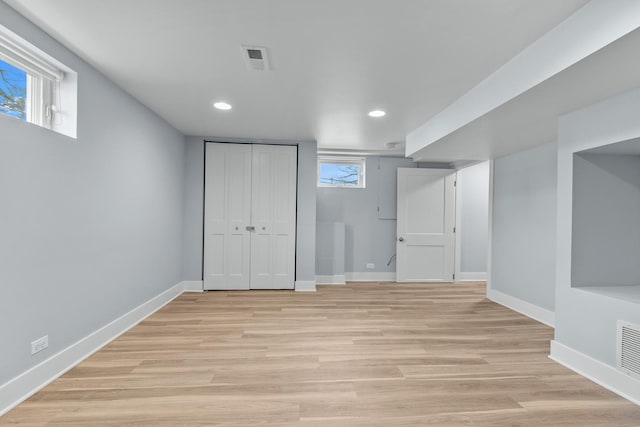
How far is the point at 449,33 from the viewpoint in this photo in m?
2.03

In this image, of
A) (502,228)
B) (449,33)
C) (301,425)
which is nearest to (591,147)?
(449,33)

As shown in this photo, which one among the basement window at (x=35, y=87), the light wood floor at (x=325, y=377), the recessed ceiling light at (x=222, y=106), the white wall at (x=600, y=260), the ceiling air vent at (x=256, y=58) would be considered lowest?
the light wood floor at (x=325, y=377)

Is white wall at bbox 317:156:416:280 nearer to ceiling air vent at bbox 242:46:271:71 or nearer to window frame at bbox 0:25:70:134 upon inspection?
ceiling air vent at bbox 242:46:271:71

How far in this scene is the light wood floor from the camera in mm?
1912

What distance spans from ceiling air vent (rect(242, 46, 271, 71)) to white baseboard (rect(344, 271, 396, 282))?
425 cm

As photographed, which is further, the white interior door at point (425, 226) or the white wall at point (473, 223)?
the white wall at point (473, 223)

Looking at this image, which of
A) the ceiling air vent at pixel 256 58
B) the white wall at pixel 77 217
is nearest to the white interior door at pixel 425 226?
the ceiling air vent at pixel 256 58

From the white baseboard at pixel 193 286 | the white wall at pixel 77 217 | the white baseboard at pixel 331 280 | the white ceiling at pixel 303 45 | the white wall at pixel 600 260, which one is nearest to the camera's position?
the white ceiling at pixel 303 45

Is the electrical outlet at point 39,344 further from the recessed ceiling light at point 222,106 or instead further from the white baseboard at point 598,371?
the white baseboard at point 598,371

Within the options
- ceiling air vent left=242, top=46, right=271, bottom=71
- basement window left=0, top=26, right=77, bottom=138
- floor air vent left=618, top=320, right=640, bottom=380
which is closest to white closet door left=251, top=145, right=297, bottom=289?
ceiling air vent left=242, top=46, right=271, bottom=71

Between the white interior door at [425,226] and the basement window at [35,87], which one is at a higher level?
the basement window at [35,87]

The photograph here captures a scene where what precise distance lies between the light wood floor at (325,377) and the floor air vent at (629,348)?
21cm

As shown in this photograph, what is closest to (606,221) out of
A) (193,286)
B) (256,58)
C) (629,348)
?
(629,348)

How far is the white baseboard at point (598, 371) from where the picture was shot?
214 cm
